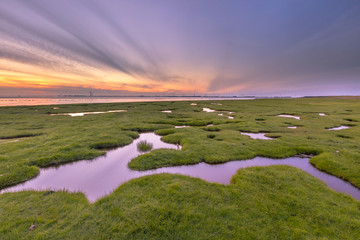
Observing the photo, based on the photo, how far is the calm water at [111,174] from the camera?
356 inches

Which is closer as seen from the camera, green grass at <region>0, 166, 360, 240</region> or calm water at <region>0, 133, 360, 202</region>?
green grass at <region>0, 166, 360, 240</region>

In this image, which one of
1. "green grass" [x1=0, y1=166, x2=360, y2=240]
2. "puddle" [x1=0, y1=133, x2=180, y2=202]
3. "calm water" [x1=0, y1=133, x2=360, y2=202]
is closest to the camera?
"green grass" [x1=0, y1=166, x2=360, y2=240]

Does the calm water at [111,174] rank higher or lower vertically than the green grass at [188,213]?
lower

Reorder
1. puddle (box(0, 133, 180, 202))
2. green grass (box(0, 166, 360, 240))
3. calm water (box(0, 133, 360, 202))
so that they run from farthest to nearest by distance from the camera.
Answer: calm water (box(0, 133, 360, 202))
puddle (box(0, 133, 180, 202))
green grass (box(0, 166, 360, 240))

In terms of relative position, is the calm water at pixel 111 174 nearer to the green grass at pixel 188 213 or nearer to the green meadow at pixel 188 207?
the green meadow at pixel 188 207

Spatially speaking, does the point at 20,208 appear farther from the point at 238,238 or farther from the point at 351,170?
the point at 351,170

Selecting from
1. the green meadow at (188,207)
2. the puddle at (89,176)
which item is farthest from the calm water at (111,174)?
the green meadow at (188,207)

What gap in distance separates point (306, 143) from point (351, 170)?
231 inches

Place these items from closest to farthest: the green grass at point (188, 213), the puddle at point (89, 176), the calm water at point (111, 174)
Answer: the green grass at point (188, 213)
the puddle at point (89, 176)
the calm water at point (111, 174)

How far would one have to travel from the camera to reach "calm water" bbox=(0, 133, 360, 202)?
903cm

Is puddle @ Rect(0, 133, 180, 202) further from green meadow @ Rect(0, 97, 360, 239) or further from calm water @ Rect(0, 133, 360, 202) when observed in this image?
green meadow @ Rect(0, 97, 360, 239)

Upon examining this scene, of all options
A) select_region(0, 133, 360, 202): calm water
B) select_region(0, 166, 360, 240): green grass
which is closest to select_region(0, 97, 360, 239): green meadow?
select_region(0, 166, 360, 240): green grass

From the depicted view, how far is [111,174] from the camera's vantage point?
35.3ft

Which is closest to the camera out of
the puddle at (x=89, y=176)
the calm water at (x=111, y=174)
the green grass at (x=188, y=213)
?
the green grass at (x=188, y=213)
